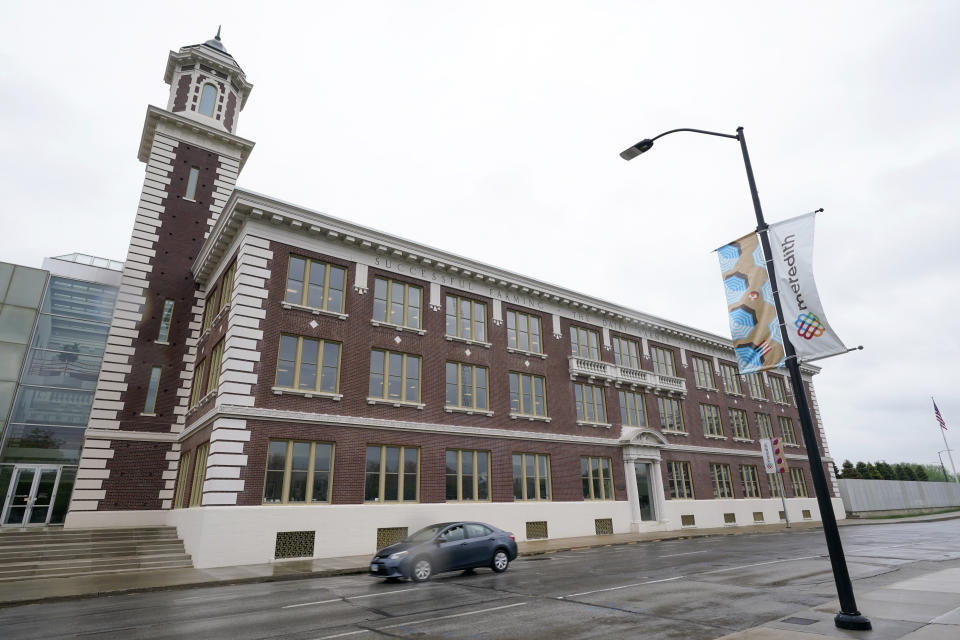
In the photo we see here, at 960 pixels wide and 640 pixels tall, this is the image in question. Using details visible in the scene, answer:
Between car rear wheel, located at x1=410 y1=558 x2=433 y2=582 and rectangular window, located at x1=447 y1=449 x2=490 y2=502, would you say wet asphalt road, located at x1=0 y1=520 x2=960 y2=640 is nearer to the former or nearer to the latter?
car rear wheel, located at x1=410 y1=558 x2=433 y2=582

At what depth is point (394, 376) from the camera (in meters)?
23.7

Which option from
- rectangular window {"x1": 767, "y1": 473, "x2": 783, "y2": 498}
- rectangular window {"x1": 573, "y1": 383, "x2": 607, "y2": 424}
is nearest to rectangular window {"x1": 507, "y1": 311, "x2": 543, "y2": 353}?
rectangular window {"x1": 573, "y1": 383, "x2": 607, "y2": 424}

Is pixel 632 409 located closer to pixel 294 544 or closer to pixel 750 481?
pixel 750 481

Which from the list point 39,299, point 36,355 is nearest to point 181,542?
point 36,355

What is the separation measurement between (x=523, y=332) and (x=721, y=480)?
62.1 ft

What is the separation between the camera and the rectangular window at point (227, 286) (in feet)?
73.7

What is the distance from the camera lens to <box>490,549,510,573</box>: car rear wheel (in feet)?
52.4

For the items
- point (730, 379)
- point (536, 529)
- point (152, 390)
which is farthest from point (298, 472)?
point (730, 379)

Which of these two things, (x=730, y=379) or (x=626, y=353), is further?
(x=730, y=379)

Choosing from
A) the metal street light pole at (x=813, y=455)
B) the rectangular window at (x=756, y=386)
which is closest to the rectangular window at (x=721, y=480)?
the rectangular window at (x=756, y=386)

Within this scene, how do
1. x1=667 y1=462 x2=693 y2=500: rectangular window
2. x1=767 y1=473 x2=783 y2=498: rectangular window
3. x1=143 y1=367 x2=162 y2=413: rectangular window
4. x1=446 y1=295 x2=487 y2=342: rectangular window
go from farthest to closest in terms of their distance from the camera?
x1=767 y1=473 x2=783 y2=498: rectangular window → x1=667 y1=462 x2=693 y2=500: rectangular window → x1=446 y1=295 x2=487 y2=342: rectangular window → x1=143 y1=367 x2=162 y2=413: rectangular window

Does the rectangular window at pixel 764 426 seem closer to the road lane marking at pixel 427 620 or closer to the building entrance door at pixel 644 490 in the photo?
the building entrance door at pixel 644 490

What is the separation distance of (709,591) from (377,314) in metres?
16.8

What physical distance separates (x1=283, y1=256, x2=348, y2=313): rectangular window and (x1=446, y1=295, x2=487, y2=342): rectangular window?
566cm
